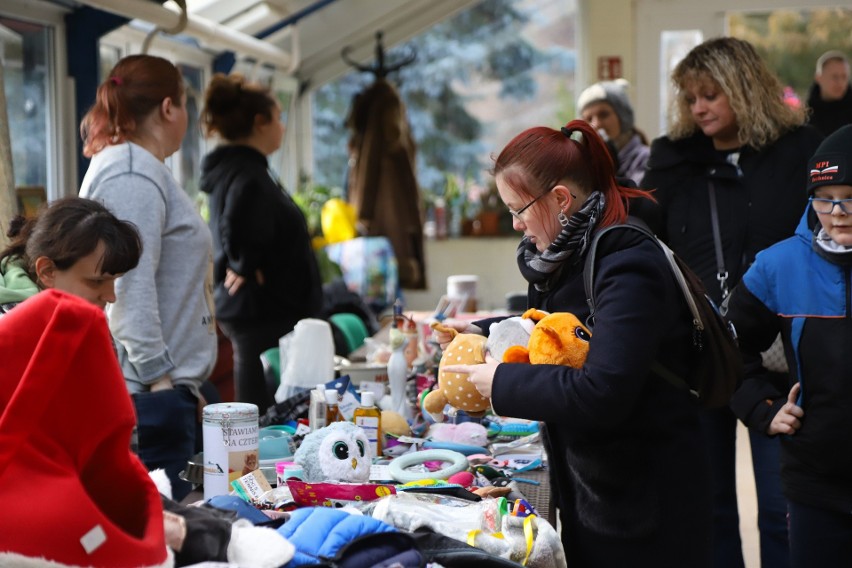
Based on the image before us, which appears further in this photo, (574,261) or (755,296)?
(755,296)

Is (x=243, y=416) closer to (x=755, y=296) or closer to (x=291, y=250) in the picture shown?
(x=755, y=296)

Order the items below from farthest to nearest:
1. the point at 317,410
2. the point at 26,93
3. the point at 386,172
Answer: the point at 386,172
the point at 26,93
the point at 317,410

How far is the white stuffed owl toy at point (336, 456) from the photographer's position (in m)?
1.95

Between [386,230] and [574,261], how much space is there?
5704mm

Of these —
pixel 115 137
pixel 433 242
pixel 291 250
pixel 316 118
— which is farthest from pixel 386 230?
pixel 115 137

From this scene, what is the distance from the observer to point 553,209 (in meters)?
1.76

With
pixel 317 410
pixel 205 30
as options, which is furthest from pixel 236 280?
pixel 317 410

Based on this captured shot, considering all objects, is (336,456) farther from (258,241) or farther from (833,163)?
(258,241)

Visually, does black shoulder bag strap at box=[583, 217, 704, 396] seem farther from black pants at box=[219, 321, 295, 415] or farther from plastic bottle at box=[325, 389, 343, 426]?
black pants at box=[219, 321, 295, 415]

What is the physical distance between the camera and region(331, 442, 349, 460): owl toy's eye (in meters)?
1.98

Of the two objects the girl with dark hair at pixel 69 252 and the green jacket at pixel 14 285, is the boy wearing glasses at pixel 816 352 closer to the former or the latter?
the girl with dark hair at pixel 69 252

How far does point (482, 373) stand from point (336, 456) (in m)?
0.41

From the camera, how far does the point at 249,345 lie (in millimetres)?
4188

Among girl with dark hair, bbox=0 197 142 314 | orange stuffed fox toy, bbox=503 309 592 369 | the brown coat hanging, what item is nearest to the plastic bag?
girl with dark hair, bbox=0 197 142 314
